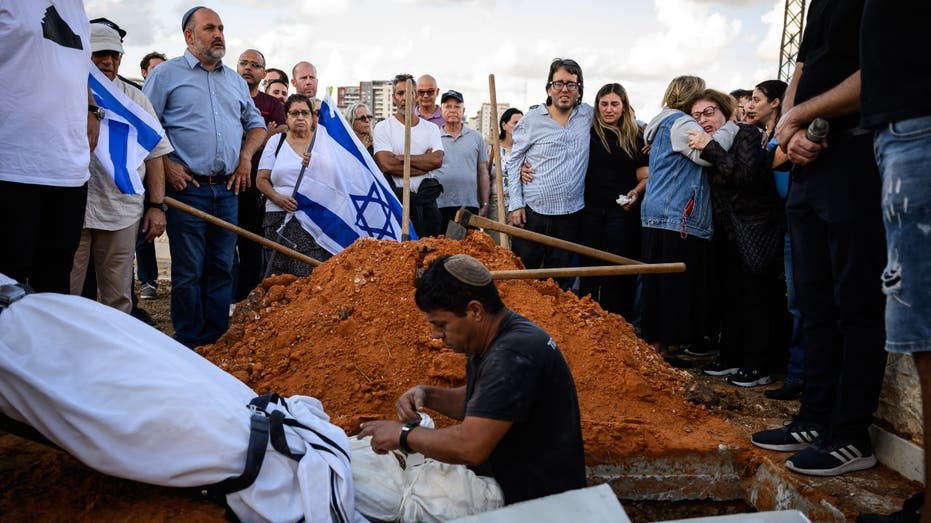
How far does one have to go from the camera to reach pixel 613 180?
6.39 metres

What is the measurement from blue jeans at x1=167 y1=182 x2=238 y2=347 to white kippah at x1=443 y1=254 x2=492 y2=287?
128 inches

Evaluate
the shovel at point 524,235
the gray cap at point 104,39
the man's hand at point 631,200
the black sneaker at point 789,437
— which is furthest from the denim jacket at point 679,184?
the gray cap at point 104,39

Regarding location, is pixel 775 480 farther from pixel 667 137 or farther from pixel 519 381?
pixel 667 137

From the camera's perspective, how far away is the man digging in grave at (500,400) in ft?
8.43

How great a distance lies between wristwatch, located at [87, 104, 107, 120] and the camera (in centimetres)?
444

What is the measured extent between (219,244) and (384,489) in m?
3.29

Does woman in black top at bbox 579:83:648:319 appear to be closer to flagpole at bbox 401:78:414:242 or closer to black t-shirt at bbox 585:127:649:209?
black t-shirt at bbox 585:127:649:209

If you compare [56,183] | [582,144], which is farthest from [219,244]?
[582,144]

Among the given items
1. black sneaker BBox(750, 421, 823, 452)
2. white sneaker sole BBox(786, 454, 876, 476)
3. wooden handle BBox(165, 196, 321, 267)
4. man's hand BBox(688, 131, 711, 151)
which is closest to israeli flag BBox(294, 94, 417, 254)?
wooden handle BBox(165, 196, 321, 267)

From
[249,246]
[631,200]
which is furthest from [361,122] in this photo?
[631,200]

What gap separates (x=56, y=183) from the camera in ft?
11.6

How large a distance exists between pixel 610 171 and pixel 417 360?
2.82 meters

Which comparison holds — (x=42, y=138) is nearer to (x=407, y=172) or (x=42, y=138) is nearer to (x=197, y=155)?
(x=197, y=155)

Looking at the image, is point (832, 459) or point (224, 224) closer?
point (832, 459)
